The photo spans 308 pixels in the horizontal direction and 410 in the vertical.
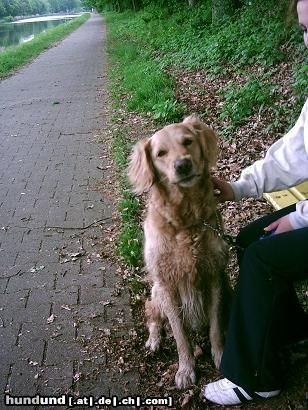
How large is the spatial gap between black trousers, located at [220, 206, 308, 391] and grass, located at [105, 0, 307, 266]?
6.20 feet

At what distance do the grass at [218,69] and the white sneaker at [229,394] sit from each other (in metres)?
1.67

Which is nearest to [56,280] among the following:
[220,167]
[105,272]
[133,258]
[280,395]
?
[105,272]

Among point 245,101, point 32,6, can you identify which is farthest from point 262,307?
point 32,6

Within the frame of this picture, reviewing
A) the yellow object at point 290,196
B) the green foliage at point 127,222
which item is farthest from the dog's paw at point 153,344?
the yellow object at point 290,196

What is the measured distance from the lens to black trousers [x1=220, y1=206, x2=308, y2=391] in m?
2.15

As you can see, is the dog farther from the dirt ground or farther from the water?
the water

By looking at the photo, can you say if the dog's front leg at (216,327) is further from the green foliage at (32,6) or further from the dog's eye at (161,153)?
the green foliage at (32,6)

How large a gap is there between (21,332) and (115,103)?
288 inches

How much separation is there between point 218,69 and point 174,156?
7314mm

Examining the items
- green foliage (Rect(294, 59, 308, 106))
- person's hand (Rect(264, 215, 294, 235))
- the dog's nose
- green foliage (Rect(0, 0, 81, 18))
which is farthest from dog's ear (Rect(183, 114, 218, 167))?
green foliage (Rect(0, 0, 81, 18))

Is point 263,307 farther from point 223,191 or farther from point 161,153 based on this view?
point 161,153

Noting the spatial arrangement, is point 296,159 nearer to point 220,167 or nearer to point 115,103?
point 220,167

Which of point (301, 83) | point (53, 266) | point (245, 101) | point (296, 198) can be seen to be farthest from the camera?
point (245, 101)

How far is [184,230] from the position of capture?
266 centimetres
